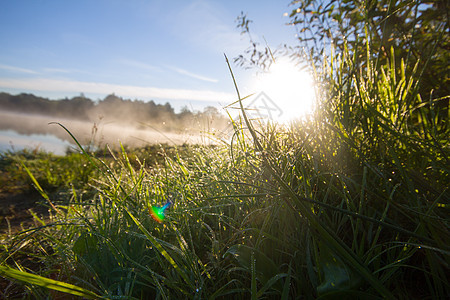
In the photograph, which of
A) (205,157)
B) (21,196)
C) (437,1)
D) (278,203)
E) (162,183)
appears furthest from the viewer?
(21,196)

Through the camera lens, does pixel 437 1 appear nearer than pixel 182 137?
Yes

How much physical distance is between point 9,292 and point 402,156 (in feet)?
4.99

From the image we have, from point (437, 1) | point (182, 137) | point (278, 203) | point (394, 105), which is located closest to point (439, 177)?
point (394, 105)

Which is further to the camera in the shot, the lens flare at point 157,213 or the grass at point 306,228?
the lens flare at point 157,213

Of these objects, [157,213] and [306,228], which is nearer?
[306,228]

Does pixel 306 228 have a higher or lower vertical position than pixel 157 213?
higher

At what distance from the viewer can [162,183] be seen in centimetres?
149

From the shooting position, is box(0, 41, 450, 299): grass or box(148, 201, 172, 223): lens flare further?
box(148, 201, 172, 223): lens flare

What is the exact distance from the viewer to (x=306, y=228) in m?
0.79

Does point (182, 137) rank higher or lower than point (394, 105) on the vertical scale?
lower

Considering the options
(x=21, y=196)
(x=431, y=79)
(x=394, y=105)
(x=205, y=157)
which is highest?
(x=431, y=79)

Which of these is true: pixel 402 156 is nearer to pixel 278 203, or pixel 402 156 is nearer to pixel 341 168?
pixel 341 168

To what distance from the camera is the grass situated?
24.6 inches

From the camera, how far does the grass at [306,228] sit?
626mm
